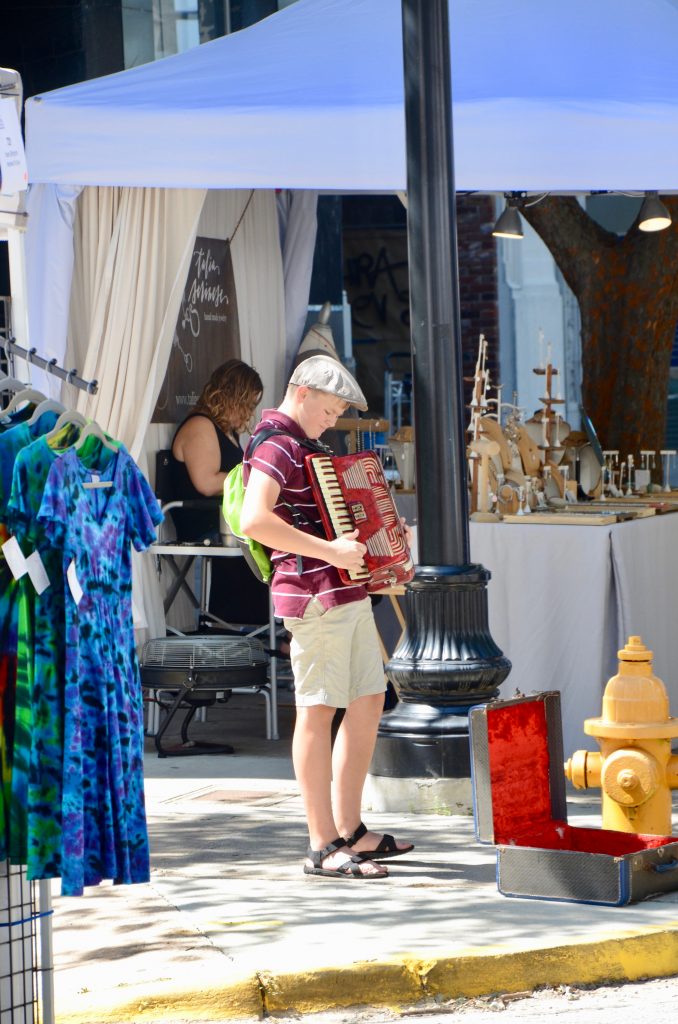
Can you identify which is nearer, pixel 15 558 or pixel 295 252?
pixel 15 558

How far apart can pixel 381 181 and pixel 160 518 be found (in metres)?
3.00

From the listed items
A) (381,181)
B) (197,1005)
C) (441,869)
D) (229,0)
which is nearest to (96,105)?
(381,181)

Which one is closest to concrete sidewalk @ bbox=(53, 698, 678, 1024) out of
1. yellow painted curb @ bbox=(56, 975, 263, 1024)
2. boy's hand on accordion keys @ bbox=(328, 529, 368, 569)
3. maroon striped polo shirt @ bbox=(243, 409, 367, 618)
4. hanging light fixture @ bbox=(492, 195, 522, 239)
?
yellow painted curb @ bbox=(56, 975, 263, 1024)

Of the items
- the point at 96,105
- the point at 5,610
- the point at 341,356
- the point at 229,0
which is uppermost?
the point at 229,0

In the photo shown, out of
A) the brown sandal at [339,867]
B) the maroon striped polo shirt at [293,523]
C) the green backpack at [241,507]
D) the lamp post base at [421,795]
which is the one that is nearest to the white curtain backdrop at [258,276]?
the lamp post base at [421,795]

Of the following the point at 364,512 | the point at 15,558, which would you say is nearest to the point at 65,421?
the point at 15,558

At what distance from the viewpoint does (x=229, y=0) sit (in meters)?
12.3

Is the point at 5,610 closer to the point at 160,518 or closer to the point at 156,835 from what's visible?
the point at 160,518

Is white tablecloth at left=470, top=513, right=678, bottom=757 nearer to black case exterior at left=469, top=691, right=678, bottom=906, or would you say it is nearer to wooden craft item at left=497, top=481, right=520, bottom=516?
wooden craft item at left=497, top=481, right=520, bottom=516

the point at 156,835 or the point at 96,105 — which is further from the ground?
the point at 96,105

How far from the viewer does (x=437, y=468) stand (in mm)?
6559

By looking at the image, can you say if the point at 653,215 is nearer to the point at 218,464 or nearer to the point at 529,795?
the point at 218,464

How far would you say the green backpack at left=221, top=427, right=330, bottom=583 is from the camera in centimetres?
573

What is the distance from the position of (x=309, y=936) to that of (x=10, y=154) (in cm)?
238
